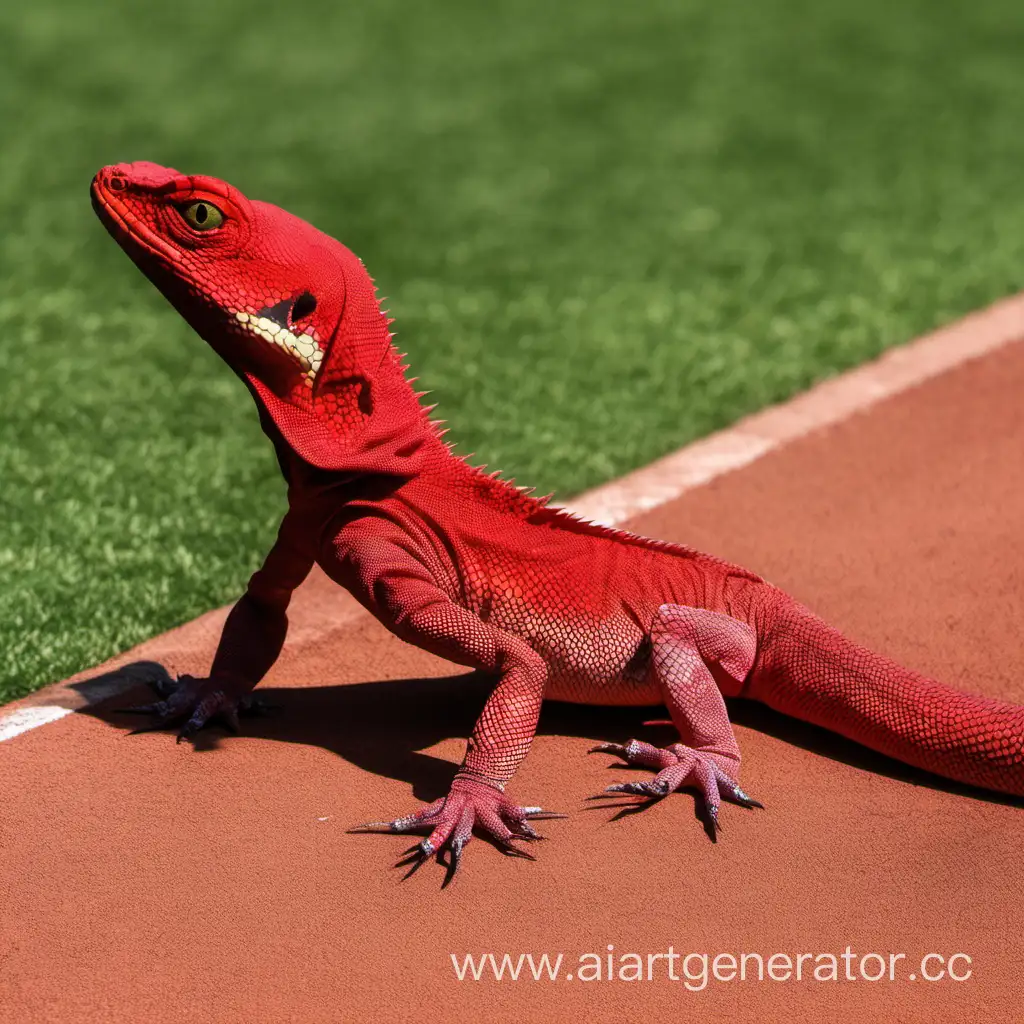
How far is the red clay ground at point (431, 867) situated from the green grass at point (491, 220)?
0.98 meters

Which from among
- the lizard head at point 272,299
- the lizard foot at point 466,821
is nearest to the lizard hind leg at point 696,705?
the lizard foot at point 466,821

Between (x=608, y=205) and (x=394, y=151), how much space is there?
7.02 feet

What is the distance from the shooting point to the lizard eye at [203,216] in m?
5.20

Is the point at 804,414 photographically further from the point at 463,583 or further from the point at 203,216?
the point at 203,216

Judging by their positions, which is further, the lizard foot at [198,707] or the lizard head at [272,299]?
the lizard foot at [198,707]

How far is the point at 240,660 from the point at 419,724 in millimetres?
699

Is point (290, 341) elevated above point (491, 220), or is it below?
above

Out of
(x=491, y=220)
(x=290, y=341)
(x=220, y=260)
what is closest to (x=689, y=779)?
(x=290, y=341)

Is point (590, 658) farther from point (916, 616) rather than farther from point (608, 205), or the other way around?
point (608, 205)

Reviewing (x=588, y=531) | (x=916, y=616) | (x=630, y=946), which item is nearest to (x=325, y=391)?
(x=588, y=531)

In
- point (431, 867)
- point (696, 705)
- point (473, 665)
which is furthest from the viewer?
point (696, 705)

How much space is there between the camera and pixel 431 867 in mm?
5043

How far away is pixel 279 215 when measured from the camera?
5.38 meters

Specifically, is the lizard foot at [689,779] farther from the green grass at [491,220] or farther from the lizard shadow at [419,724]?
the green grass at [491,220]
